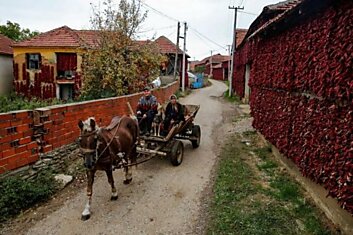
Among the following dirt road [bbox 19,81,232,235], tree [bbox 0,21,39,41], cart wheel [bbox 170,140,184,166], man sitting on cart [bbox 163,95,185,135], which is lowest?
dirt road [bbox 19,81,232,235]

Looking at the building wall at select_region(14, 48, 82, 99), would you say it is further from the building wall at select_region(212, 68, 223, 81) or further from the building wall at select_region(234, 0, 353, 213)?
the building wall at select_region(212, 68, 223, 81)

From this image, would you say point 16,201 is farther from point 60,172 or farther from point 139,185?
point 139,185

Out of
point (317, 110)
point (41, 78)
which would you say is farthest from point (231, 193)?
point (41, 78)

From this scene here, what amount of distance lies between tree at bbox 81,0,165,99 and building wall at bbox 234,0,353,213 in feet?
24.2

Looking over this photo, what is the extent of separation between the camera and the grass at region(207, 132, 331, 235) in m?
4.68

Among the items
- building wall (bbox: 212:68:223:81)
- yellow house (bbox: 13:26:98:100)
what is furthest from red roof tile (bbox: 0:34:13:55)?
building wall (bbox: 212:68:223:81)

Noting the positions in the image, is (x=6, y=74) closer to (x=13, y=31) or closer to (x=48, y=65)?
(x=48, y=65)

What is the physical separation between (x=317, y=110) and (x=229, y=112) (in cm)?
1246

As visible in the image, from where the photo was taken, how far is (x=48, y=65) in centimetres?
2539

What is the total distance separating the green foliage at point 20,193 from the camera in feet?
16.3

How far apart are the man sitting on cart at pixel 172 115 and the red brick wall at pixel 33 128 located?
206 centimetres

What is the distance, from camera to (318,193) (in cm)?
548

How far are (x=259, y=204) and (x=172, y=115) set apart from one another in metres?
3.53

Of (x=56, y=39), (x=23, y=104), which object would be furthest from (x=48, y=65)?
(x=23, y=104)
